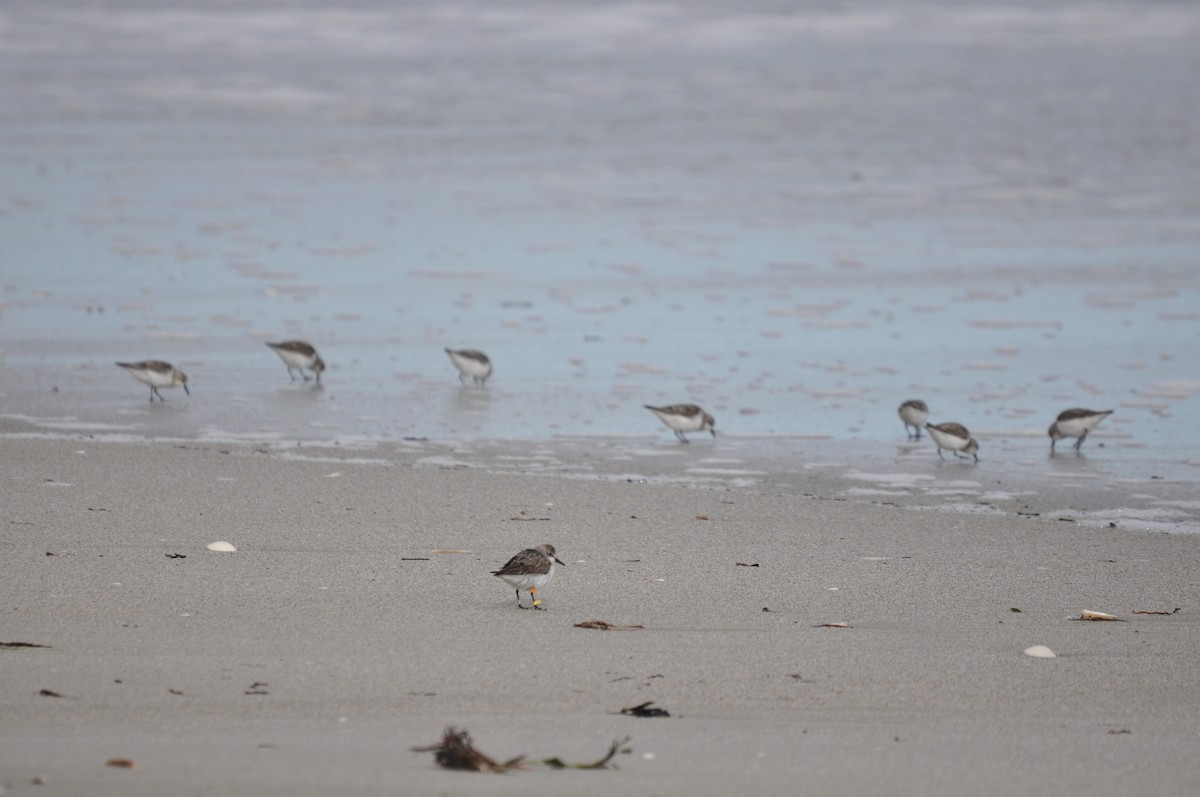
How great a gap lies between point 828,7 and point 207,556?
56.1 meters

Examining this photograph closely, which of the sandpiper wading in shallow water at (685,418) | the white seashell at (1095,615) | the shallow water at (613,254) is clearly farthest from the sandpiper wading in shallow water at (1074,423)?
the white seashell at (1095,615)

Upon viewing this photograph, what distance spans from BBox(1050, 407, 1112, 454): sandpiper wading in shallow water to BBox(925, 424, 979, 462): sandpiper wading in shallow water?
593 mm

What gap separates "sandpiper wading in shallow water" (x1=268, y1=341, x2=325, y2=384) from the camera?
11195mm

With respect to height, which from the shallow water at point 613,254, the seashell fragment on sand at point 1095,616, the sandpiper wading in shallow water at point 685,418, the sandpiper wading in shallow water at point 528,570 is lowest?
the seashell fragment on sand at point 1095,616

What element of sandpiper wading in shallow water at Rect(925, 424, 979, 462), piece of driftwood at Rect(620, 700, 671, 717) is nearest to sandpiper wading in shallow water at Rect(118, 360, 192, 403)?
sandpiper wading in shallow water at Rect(925, 424, 979, 462)

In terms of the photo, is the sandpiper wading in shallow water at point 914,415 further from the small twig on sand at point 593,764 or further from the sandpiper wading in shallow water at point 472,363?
the small twig on sand at point 593,764

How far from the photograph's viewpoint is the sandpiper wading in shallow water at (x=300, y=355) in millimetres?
11195

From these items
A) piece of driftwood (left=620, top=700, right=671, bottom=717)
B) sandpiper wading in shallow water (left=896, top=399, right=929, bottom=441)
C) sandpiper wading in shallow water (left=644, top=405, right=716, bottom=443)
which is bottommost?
piece of driftwood (left=620, top=700, right=671, bottom=717)

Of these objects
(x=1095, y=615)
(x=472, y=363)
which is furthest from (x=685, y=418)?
(x=1095, y=615)

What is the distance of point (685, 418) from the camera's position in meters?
9.91

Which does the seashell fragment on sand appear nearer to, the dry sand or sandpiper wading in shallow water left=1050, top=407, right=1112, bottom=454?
the dry sand

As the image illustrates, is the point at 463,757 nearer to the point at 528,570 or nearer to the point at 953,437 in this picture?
the point at 528,570

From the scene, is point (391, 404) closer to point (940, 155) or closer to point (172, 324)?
point (172, 324)

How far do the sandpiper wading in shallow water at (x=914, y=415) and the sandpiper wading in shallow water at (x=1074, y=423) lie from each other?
30.7 inches
